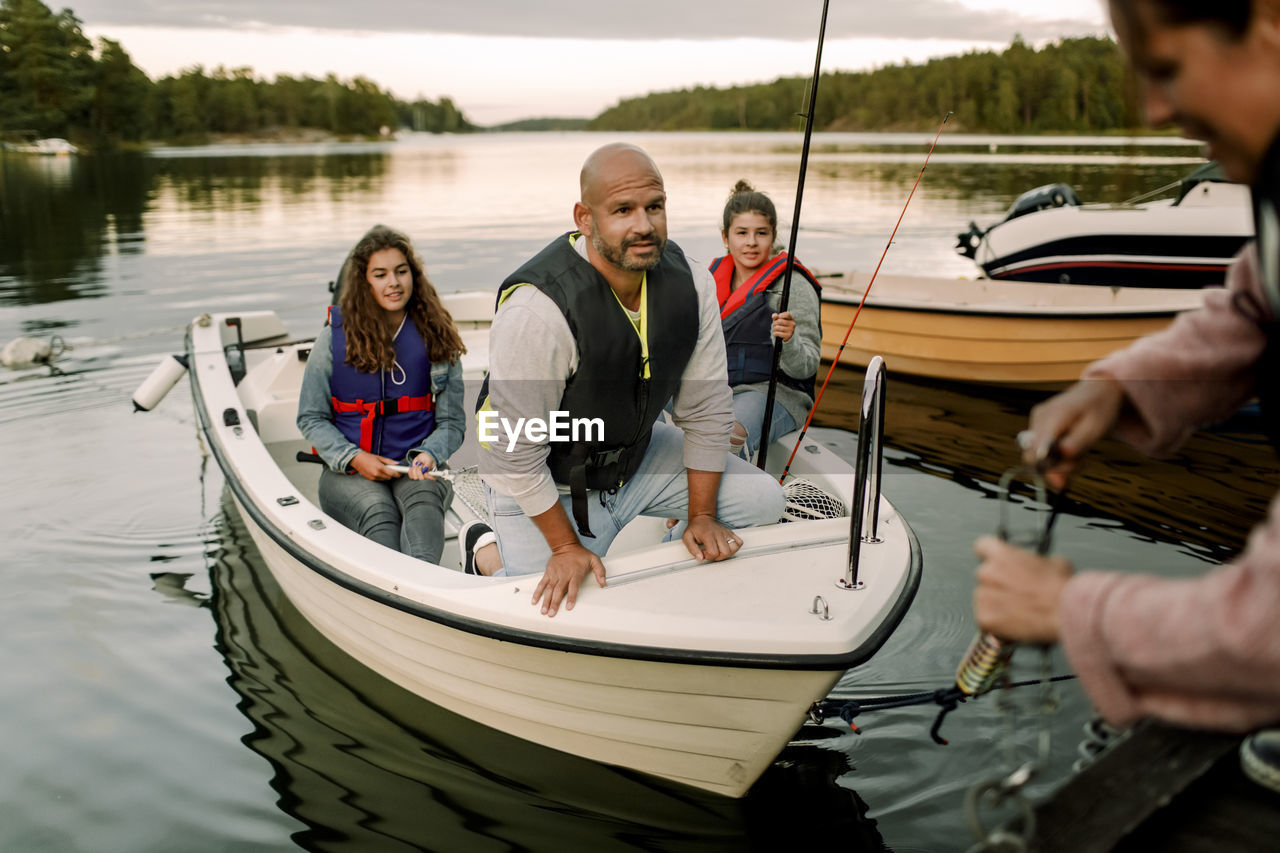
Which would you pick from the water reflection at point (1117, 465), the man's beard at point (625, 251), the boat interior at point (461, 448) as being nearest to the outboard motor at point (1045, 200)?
the water reflection at point (1117, 465)

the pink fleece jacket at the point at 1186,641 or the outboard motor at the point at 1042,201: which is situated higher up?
the outboard motor at the point at 1042,201

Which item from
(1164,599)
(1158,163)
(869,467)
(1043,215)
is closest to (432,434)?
(869,467)

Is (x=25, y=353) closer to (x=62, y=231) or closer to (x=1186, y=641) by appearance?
(x=1186, y=641)

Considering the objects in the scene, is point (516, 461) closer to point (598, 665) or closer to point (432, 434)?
point (598, 665)

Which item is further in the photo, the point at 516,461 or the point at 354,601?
the point at 354,601

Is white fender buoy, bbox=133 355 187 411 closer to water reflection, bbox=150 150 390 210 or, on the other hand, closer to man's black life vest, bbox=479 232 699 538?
man's black life vest, bbox=479 232 699 538

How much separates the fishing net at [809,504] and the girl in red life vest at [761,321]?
383mm

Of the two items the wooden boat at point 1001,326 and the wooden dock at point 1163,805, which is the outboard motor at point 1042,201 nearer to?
the wooden boat at point 1001,326

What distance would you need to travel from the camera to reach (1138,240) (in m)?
7.43

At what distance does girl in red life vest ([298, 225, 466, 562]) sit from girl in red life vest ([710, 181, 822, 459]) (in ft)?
4.15

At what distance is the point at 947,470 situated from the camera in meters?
5.54

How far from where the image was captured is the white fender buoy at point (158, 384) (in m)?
4.95

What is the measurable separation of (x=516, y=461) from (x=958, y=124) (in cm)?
5749

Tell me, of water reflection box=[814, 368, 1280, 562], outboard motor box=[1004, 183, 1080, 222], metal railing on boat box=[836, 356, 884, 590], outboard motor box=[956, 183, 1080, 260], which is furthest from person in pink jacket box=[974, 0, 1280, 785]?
outboard motor box=[1004, 183, 1080, 222]
